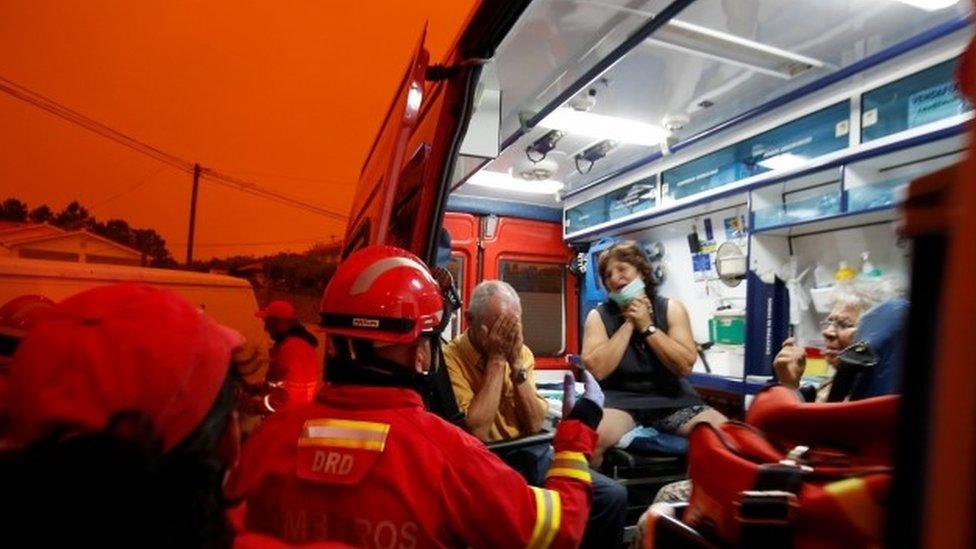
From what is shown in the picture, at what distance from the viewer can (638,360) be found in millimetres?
3279

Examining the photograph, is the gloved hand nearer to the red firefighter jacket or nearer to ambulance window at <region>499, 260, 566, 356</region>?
the red firefighter jacket

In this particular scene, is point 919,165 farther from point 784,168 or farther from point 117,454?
point 117,454

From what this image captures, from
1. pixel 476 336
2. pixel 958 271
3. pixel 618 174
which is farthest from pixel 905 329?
pixel 618 174

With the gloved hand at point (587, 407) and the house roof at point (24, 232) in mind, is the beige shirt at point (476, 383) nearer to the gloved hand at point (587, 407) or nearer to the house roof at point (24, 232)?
the gloved hand at point (587, 407)

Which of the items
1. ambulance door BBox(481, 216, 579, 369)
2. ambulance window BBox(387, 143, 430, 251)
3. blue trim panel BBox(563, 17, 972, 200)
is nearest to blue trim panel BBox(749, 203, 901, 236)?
blue trim panel BBox(563, 17, 972, 200)

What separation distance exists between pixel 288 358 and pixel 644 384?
230 centimetres

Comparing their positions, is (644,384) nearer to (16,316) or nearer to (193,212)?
(193,212)

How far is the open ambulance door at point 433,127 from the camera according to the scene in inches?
72.6

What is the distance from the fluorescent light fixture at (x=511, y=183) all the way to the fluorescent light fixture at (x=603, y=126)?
1317 millimetres

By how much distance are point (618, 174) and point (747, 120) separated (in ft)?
5.16

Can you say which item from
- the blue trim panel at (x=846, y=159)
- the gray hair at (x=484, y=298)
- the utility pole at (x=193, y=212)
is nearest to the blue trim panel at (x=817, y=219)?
the blue trim panel at (x=846, y=159)

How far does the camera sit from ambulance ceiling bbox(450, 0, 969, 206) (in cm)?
247

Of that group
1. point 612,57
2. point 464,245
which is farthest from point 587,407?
point 464,245

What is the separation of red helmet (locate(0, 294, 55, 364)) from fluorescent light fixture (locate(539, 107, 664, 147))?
9.24 feet
